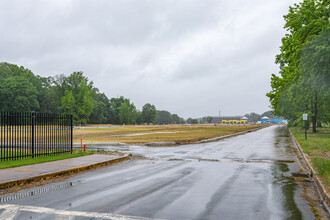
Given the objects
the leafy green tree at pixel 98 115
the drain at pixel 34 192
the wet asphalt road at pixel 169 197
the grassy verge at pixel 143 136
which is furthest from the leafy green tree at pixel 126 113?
the drain at pixel 34 192

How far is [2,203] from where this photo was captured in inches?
250

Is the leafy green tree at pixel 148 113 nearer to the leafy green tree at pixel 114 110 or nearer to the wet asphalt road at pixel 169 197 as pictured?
the leafy green tree at pixel 114 110

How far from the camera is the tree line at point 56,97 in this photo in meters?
89.6

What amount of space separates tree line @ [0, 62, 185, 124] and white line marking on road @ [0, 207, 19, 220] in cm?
9228

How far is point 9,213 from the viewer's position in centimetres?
554

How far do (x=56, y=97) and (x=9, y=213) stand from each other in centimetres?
11242

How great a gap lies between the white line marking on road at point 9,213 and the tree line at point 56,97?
9228cm

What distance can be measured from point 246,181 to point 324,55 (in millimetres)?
8453

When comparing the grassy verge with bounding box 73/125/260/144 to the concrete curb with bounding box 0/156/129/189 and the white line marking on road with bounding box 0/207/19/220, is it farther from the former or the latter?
the white line marking on road with bounding box 0/207/19/220

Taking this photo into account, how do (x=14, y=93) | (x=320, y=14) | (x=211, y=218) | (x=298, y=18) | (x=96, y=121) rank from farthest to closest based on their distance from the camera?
(x=96, y=121), (x=14, y=93), (x=298, y=18), (x=320, y=14), (x=211, y=218)

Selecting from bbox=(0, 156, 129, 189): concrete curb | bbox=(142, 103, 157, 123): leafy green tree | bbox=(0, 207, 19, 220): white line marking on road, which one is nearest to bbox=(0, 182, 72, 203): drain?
bbox=(0, 207, 19, 220): white line marking on road

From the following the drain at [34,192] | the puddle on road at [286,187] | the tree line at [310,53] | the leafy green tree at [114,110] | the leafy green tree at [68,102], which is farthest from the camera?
the leafy green tree at [114,110]

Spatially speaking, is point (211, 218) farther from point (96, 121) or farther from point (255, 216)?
point (96, 121)

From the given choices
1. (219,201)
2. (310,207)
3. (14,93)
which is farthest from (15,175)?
(14,93)
